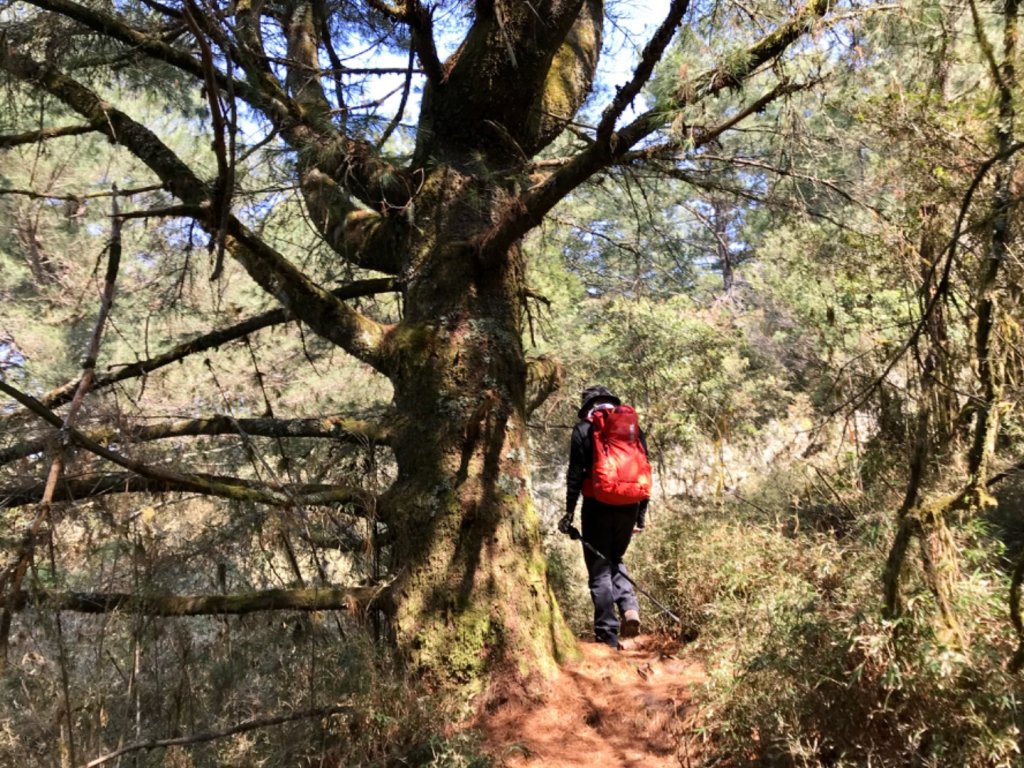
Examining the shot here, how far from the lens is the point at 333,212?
4.60m

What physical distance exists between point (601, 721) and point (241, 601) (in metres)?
1.84

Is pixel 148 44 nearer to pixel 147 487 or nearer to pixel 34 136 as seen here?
pixel 34 136

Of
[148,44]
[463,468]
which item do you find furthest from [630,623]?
[148,44]

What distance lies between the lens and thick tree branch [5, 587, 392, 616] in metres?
2.91

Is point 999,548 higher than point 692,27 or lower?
lower

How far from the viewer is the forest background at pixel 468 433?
225cm

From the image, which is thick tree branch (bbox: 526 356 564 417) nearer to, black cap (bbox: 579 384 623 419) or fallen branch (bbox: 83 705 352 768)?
black cap (bbox: 579 384 623 419)

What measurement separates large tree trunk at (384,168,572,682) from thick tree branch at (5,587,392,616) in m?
0.20

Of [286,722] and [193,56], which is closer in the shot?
[286,722]

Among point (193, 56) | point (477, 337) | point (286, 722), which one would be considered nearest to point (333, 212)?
point (193, 56)

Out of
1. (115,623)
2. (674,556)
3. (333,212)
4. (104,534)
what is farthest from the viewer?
(674,556)

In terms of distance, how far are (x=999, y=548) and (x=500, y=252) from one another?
2737 mm

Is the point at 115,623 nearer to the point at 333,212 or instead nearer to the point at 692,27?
the point at 333,212

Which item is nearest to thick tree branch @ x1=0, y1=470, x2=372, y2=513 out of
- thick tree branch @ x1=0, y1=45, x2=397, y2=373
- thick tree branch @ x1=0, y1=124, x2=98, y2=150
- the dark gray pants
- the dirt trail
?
thick tree branch @ x1=0, y1=45, x2=397, y2=373
